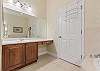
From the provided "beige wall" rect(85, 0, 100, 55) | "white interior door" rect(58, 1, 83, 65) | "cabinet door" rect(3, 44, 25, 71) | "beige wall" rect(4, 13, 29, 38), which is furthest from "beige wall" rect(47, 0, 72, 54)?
"cabinet door" rect(3, 44, 25, 71)

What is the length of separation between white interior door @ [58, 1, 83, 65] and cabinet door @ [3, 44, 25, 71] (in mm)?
1640

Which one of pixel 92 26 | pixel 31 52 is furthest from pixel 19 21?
pixel 92 26

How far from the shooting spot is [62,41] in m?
4.39

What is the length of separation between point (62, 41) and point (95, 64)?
118 inches

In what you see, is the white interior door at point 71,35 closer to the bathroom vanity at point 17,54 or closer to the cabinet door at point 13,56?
the bathroom vanity at point 17,54

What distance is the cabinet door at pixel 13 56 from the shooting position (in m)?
2.66

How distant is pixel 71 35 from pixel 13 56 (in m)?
2.03

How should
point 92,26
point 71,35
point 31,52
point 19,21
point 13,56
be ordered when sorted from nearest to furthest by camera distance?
1. point 13,56
2. point 92,26
3. point 31,52
4. point 71,35
5. point 19,21

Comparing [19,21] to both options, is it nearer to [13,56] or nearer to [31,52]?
[31,52]

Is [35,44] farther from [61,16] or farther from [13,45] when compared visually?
[61,16]

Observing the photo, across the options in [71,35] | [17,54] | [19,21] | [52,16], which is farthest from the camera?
[52,16]

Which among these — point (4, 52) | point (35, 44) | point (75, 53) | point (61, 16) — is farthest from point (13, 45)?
point (61, 16)

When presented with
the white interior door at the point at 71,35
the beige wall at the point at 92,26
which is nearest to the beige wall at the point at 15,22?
the white interior door at the point at 71,35

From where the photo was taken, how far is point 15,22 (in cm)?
391
